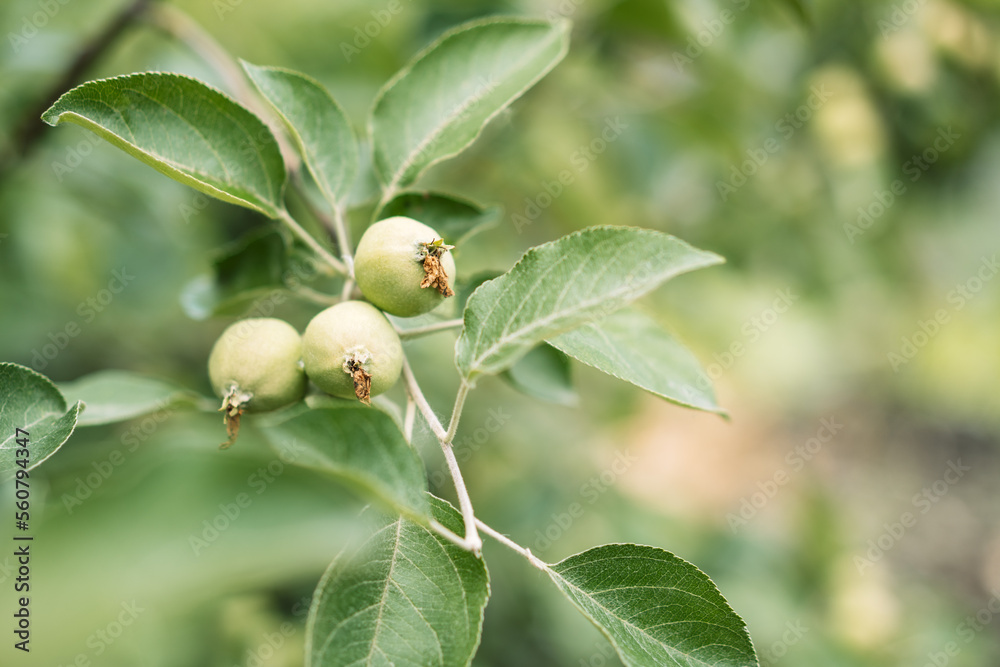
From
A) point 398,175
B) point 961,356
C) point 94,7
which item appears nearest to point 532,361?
point 398,175

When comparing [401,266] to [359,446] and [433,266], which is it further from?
[359,446]

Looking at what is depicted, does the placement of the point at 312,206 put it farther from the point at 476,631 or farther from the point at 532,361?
the point at 476,631

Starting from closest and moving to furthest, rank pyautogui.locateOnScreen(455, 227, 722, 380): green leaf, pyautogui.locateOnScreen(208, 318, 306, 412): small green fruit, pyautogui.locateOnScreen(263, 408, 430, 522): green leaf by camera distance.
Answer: pyautogui.locateOnScreen(263, 408, 430, 522): green leaf < pyautogui.locateOnScreen(455, 227, 722, 380): green leaf < pyautogui.locateOnScreen(208, 318, 306, 412): small green fruit

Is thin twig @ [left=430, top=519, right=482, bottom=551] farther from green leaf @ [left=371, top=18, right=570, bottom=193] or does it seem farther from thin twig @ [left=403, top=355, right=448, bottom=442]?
green leaf @ [left=371, top=18, right=570, bottom=193]

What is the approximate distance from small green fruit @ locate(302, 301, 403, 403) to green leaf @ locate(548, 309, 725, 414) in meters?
0.26

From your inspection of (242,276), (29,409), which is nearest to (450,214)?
(242,276)

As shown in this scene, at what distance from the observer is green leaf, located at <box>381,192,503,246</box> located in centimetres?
142

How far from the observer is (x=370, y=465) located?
0.94 m

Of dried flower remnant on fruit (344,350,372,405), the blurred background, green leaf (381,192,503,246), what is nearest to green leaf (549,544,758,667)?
dried flower remnant on fruit (344,350,372,405)

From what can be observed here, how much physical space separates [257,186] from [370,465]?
0.64 m

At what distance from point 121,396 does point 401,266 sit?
0.69 m

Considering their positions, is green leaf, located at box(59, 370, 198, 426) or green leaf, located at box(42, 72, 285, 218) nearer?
green leaf, located at box(42, 72, 285, 218)

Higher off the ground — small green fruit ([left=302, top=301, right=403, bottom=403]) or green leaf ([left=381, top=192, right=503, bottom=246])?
green leaf ([left=381, top=192, right=503, bottom=246])

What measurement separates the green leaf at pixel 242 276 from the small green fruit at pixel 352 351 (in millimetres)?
339
